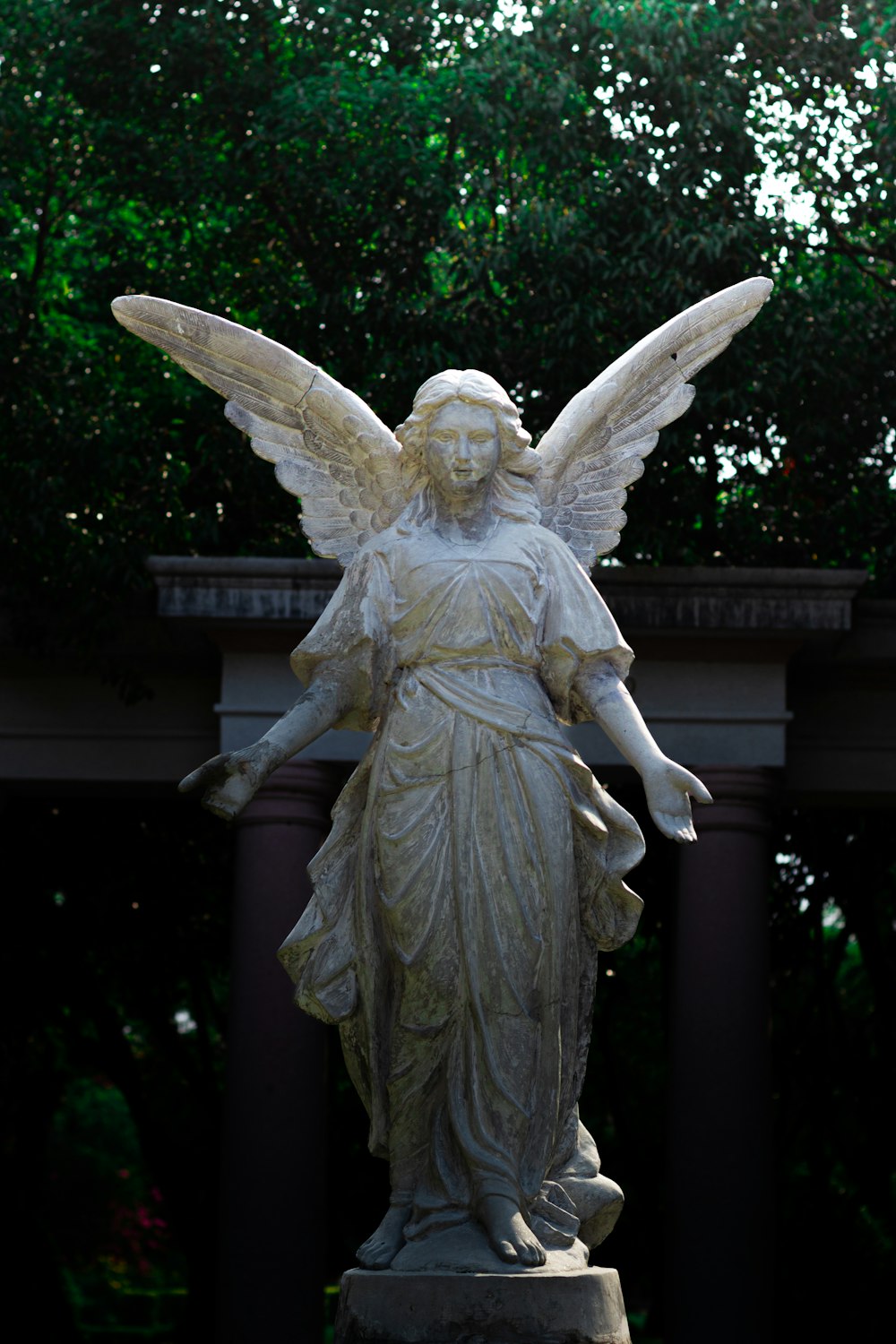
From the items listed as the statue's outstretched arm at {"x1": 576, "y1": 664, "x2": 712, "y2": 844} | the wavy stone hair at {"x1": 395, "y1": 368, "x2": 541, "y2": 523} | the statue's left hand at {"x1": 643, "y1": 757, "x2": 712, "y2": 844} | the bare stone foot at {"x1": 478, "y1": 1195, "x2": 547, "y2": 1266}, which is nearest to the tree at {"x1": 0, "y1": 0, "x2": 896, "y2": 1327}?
the wavy stone hair at {"x1": 395, "y1": 368, "x2": 541, "y2": 523}

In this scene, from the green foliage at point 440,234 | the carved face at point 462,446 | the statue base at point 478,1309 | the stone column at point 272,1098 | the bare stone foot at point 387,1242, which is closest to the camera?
the statue base at point 478,1309

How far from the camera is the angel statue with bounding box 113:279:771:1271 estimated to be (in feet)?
18.7

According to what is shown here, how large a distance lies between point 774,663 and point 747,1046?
8.51ft

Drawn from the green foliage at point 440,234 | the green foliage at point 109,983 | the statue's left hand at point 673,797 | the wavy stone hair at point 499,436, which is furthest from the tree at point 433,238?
the statue's left hand at point 673,797

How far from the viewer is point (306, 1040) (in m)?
12.5

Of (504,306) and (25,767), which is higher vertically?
(504,306)

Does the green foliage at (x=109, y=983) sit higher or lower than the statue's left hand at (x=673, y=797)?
lower

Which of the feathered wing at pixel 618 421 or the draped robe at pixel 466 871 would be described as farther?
the feathered wing at pixel 618 421

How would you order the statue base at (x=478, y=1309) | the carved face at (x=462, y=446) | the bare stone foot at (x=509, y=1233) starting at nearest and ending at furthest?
the statue base at (x=478, y=1309) → the bare stone foot at (x=509, y=1233) → the carved face at (x=462, y=446)

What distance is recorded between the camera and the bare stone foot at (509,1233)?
5.38 meters

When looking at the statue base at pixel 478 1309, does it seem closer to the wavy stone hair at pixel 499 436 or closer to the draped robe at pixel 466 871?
the draped robe at pixel 466 871

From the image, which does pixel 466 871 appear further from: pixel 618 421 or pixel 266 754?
pixel 618 421

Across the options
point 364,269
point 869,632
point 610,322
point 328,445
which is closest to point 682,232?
point 610,322

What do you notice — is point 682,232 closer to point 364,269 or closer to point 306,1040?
point 364,269
